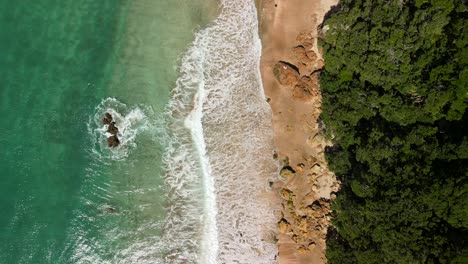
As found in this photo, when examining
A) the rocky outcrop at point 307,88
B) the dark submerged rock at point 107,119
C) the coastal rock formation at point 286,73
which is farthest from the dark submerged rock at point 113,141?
the rocky outcrop at point 307,88

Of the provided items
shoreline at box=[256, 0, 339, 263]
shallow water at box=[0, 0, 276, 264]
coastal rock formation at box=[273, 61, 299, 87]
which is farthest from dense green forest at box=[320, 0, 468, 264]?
shallow water at box=[0, 0, 276, 264]

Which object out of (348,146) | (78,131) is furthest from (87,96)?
(348,146)

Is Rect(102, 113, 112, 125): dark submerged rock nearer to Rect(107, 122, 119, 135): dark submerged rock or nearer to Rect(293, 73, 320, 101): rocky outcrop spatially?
Rect(107, 122, 119, 135): dark submerged rock

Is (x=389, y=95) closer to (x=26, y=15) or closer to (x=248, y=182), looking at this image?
(x=248, y=182)

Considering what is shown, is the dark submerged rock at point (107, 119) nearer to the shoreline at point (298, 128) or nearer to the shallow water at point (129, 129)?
the shallow water at point (129, 129)

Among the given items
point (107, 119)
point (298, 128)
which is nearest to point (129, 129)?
point (107, 119)

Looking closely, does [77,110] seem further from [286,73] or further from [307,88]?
→ [307,88]
